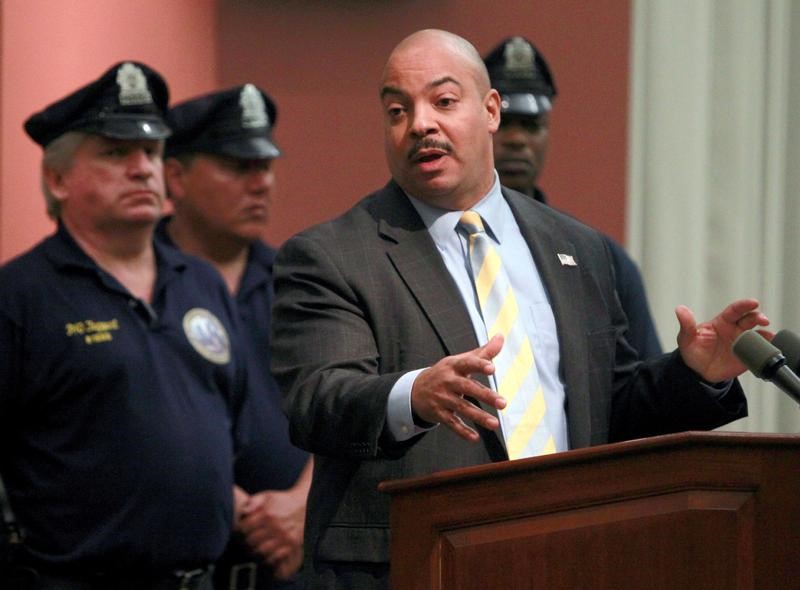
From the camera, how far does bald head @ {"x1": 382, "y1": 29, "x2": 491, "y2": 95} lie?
257 centimetres

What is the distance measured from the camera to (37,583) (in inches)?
124

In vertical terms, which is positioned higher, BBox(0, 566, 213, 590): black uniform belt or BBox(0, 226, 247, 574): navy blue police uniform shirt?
BBox(0, 226, 247, 574): navy blue police uniform shirt

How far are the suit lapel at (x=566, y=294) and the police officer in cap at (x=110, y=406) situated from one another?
958mm

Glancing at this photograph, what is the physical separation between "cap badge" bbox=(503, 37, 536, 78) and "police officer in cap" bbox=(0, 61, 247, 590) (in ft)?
3.35

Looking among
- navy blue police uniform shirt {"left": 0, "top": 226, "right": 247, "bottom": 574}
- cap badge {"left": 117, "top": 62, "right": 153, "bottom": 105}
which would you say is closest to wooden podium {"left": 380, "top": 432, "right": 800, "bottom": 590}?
navy blue police uniform shirt {"left": 0, "top": 226, "right": 247, "bottom": 574}

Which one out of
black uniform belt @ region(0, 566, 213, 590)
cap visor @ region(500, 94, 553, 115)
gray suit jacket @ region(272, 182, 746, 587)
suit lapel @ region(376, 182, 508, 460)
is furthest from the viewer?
cap visor @ region(500, 94, 553, 115)

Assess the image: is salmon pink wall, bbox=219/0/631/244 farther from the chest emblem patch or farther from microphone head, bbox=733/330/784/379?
microphone head, bbox=733/330/784/379

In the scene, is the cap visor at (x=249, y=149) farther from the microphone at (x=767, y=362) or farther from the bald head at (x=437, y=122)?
the microphone at (x=767, y=362)

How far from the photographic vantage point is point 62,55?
14.2ft

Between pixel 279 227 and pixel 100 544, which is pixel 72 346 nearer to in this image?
pixel 100 544

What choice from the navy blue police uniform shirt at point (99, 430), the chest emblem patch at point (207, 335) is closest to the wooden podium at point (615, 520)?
the navy blue police uniform shirt at point (99, 430)

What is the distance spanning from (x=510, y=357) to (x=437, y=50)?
0.50 metres

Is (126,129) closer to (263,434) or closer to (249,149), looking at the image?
(249,149)

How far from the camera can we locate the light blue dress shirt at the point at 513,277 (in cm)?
245
